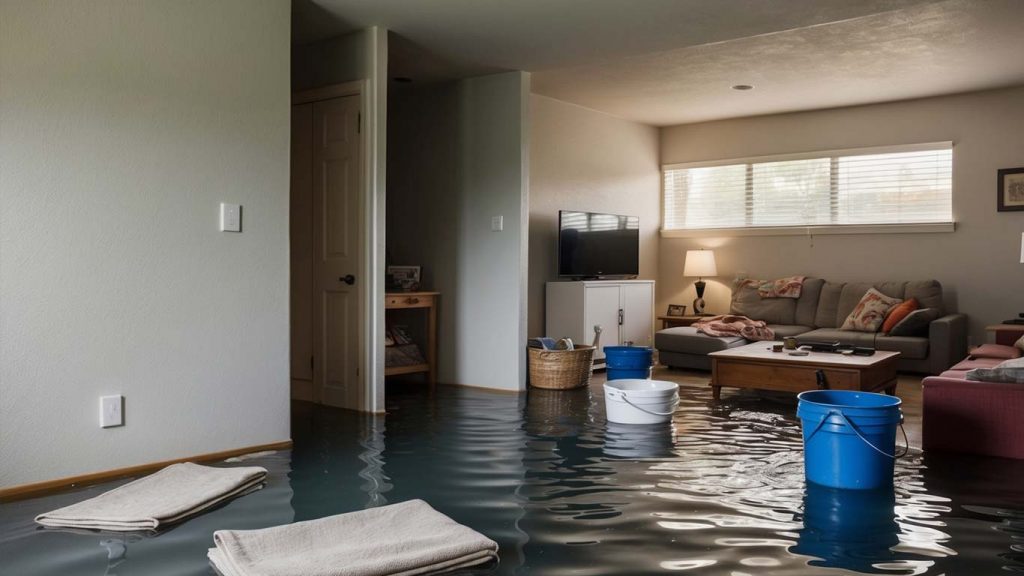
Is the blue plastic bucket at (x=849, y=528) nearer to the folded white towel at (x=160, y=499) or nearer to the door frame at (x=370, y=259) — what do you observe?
the folded white towel at (x=160, y=499)

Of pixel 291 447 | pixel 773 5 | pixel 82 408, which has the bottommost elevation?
pixel 291 447

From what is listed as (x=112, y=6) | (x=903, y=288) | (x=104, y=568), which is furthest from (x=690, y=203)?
(x=104, y=568)

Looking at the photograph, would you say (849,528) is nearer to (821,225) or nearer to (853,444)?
(853,444)

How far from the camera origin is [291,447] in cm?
402

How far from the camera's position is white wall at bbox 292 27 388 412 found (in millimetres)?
4844

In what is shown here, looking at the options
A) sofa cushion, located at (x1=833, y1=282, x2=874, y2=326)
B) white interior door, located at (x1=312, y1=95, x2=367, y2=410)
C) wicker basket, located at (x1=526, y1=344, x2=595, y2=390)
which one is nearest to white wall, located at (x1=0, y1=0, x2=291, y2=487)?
white interior door, located at (x1=312, y1=95, x2=367, y2=410)

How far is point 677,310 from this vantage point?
8.44 metres

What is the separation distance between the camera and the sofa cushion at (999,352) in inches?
199

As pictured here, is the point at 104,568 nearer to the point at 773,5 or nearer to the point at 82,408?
the point at 82,408

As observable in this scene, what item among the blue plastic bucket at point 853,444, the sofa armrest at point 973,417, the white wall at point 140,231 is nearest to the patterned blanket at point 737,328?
the sofa armrest at point 973,417

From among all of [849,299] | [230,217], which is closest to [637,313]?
[849,299]

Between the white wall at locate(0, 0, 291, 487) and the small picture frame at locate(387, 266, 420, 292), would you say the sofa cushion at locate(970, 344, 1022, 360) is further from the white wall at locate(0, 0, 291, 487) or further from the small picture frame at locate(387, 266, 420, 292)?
the white wall at locate(0, 0, 291, 487)

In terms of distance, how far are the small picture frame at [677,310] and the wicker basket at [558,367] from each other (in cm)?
258

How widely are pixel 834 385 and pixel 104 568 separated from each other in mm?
4080
